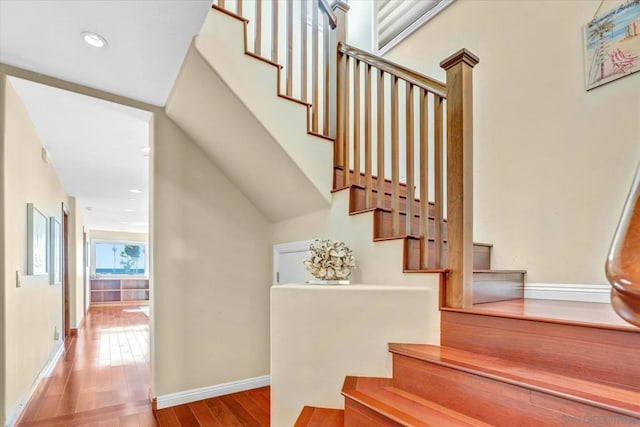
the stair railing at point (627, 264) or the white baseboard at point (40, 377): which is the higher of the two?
the stair railing at point (627, 264)

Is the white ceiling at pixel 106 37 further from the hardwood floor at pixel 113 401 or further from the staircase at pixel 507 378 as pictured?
the hardwood floor at pixel 113 401

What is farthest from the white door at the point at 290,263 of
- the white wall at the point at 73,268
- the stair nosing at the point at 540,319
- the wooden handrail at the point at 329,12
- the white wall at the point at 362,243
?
the white wall at the point at 73,268

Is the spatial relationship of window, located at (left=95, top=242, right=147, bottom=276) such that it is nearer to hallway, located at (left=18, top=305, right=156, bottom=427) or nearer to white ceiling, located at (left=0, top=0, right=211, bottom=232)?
hallway, located at (left=18, top=305, right=156, bottom=427)

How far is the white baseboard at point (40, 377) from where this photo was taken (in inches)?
95.0

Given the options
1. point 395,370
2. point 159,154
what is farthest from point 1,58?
point 395,370

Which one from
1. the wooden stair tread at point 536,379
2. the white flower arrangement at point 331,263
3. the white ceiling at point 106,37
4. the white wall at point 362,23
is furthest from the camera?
the white wall at point 362,23

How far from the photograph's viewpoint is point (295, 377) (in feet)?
6.38

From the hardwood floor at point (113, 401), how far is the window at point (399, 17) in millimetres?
3556

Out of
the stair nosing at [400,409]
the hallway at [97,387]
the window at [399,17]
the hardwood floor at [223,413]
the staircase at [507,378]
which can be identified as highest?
the window at [399,17]

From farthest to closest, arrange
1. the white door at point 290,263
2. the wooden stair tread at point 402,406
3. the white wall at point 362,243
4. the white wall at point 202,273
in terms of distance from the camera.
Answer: the white door at point 290,263 < the white wall at point 202,273 < the white wall at point 362,243 < the wooden stair tread at point 402,406

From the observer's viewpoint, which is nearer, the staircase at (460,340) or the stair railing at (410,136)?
the staircase at (460,340)

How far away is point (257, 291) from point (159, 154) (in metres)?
1.46

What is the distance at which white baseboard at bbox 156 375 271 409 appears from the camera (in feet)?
8.82

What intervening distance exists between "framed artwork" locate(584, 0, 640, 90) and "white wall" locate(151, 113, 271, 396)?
8.78 feet
